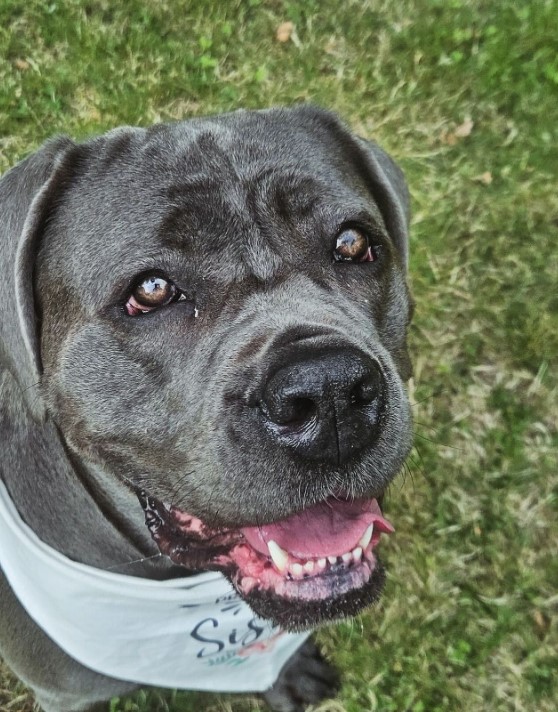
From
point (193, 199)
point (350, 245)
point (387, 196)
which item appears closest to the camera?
point (193, 199)

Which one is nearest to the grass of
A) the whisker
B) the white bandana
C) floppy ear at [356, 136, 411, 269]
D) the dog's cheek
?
the white bandana

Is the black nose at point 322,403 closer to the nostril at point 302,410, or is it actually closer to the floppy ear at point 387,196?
the nostril at point 302,410

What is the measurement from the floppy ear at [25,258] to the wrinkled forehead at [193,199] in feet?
0.21

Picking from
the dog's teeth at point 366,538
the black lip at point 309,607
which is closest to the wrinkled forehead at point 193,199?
the dog's teeth at point 366,538

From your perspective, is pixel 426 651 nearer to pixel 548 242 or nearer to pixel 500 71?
pixel 548 242

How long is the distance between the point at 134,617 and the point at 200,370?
1172 millimetres

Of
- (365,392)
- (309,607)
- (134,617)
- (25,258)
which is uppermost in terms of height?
(25,258)

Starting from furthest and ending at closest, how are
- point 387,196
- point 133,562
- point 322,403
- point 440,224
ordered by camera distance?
point 440,224, point 387,196, point 133,562, point 322,403

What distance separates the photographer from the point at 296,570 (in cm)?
224

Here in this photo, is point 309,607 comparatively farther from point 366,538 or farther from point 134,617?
point 134,617

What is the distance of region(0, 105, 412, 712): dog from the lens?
2.03 meters

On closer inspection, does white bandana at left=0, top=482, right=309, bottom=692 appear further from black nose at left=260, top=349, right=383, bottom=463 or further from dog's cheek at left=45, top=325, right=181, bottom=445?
black nose at left=260, top=349, right=383, bottom=463

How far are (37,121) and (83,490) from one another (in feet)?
10.1

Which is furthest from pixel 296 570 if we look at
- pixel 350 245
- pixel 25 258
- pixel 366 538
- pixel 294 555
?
pixel 25 258
